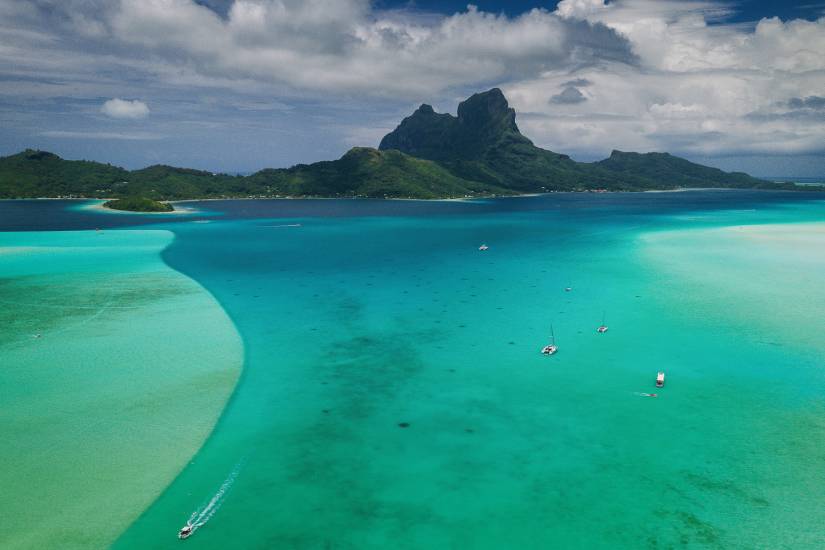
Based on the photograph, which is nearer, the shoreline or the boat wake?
the boat wake

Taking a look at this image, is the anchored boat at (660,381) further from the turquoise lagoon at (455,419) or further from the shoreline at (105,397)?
the shoreline at (105,397)

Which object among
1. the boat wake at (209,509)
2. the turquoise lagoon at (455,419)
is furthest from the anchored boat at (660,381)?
the boat wake at (209,509)

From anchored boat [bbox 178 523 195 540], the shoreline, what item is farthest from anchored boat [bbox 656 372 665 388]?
anchored boat [bbox 178 523 195 540]

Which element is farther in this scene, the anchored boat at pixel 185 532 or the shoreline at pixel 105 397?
the shoreline at pixel 105 397

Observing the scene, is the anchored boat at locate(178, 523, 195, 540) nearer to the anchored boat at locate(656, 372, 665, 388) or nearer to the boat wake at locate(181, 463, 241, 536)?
the boat wake at locate(181, 463, 241, 536)

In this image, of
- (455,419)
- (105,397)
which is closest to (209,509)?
(455,419)

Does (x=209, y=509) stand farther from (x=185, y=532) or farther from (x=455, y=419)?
(x=455, y=419)
